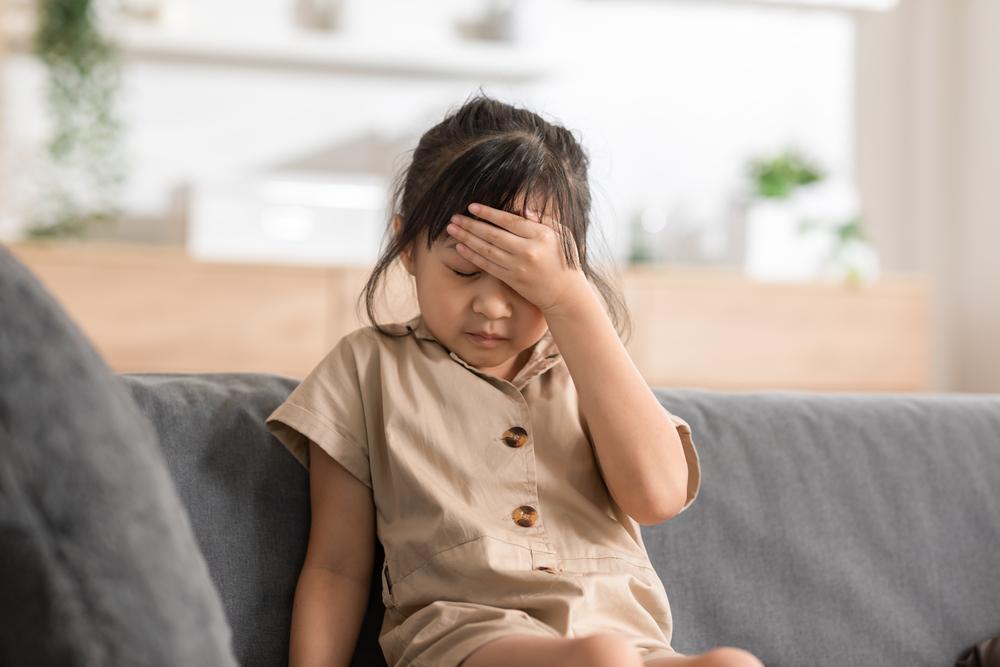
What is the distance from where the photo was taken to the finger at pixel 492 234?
102 centimetres

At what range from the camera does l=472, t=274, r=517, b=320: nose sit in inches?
41.1

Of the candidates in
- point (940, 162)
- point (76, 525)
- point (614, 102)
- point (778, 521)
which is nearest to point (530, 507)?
point (778, 521)

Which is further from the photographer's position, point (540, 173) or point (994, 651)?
point (994, 651)

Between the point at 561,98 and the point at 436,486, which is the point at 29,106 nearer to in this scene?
the point at 561,98

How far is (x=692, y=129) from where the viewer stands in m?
4.32

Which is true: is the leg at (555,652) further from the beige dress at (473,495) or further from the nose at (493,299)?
the nose at (493,299)

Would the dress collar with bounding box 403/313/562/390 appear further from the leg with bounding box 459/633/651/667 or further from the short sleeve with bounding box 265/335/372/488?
the leg with bounding box 459/633/651/667

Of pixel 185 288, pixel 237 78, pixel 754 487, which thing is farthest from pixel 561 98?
pixel 754 487

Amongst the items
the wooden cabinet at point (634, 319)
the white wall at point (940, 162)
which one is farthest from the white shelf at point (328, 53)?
the white wall at point (940, 162)

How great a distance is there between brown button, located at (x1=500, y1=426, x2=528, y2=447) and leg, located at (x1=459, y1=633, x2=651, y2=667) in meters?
0.21

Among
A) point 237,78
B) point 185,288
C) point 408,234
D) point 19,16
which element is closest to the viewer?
point 408,234

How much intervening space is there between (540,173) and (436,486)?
1.04ft

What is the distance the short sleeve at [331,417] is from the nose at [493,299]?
148 millimetres

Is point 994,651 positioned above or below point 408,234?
below
